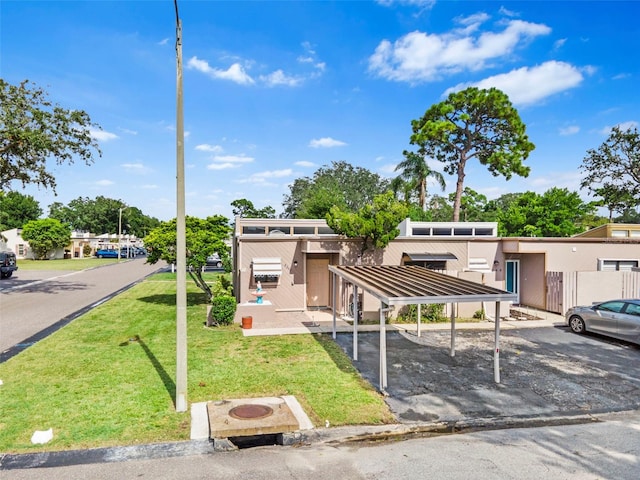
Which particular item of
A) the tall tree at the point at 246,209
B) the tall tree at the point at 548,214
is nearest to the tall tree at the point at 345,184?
the tall tree at the point at 246,209

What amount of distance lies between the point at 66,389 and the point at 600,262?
2100 cm

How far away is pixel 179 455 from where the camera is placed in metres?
5.89

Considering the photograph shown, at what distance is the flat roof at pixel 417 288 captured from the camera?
26.2ft

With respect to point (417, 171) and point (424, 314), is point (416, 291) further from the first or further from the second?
point (417, 171)

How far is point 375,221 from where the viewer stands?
16.5 m

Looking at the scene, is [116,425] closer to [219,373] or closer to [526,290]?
[219,373]

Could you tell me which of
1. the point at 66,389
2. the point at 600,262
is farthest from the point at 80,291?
the point at 600,262

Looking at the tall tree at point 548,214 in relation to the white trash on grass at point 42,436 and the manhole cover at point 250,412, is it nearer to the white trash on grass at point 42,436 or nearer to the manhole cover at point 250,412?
the manhole cover at point 250,412

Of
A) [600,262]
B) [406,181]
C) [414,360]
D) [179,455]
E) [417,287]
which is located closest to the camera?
[179,455]

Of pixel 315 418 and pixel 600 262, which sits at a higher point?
pixel 600 262

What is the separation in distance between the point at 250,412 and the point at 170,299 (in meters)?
15.1

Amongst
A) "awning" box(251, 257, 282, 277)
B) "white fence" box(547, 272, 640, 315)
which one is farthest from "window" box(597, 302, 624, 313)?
"awning" box(251, 257, 282, 277)

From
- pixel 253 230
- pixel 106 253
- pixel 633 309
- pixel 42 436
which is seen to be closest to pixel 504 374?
pixel 633 309

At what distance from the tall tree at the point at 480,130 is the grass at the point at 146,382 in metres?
22.1
